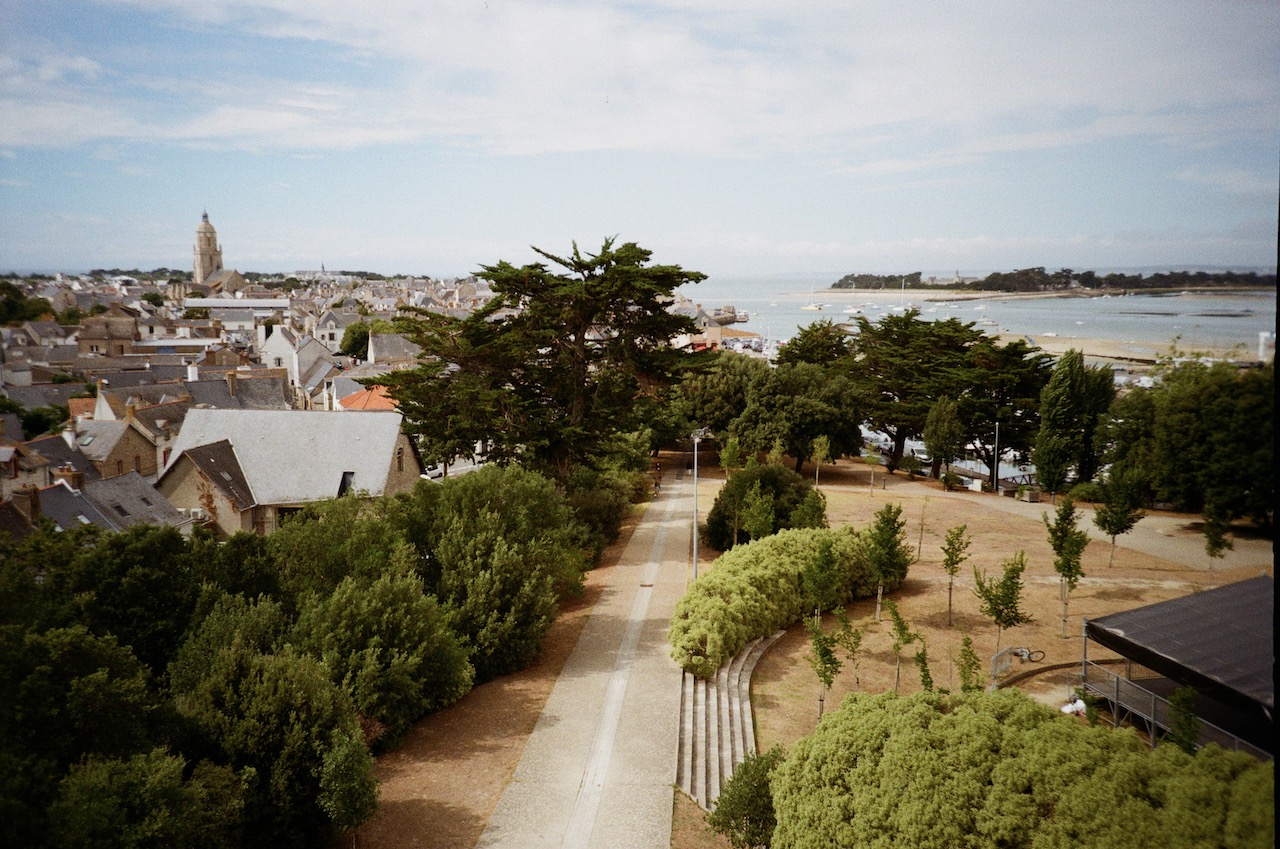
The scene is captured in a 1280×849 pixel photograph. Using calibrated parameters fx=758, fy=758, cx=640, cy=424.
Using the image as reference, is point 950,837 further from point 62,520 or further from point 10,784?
point 62,520

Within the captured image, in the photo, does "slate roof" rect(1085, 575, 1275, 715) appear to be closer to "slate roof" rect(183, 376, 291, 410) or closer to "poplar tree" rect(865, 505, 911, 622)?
"poplar tree" rect(865, 505, 911, 622)

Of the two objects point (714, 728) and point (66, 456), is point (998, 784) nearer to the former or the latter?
point (714, 728)

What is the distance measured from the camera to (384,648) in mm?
14859

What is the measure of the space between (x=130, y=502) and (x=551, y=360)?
15349 millimetres

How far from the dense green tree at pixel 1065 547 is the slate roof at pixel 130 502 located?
2586cm

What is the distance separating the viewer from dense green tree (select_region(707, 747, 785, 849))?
10984 mm

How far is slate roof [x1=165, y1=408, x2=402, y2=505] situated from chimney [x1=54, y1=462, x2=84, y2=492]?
5473 mm

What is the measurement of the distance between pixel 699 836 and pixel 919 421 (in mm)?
28329

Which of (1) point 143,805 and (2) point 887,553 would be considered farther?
(2) point 887,553

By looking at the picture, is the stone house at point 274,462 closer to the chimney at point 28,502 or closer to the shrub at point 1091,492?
the chimney at point 28,502

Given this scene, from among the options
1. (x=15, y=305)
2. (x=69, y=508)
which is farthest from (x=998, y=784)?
(x=69, y=508)

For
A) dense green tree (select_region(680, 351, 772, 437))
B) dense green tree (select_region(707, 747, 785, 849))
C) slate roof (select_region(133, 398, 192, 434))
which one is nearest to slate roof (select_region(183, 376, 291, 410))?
slate roof (select_region(133, 398, 192, 434))

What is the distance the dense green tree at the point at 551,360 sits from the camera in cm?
2650

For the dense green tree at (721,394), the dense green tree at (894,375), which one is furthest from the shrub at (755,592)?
the dense green tree at (721,394)
